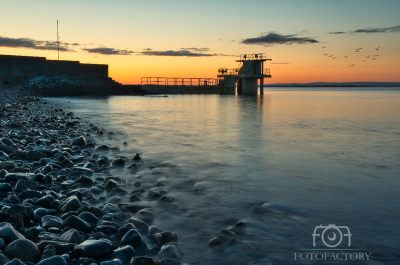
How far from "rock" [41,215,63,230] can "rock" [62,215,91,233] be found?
52mm

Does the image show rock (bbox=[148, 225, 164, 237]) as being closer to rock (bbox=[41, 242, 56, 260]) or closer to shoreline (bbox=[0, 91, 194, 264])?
shoreline (bbox=[0, 91, 194, 264])

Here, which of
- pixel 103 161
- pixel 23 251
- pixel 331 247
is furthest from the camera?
pixel 103 161

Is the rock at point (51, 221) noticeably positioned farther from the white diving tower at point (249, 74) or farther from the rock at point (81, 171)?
the white diving tower at point (249, 74)

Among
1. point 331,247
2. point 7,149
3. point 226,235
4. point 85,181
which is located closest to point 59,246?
point 226,235

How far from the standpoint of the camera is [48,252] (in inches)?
92.4

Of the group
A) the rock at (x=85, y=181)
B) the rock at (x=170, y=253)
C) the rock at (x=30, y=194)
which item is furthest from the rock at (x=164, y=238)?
the rock at (x=85, y=181)

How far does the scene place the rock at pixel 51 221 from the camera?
2.89m

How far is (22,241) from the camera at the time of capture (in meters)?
2.35

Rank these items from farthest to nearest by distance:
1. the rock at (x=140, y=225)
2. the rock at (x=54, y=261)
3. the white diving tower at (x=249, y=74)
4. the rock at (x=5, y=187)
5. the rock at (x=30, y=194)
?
the white diving tower at (x=249, y=74), the rock at (x=5, y=187), the rock at (x=30, y=194), the rock at (x=140, y=225), the rock at (x=54, y=261)

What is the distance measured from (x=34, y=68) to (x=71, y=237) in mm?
54260

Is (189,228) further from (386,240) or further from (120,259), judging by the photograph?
(386,240)

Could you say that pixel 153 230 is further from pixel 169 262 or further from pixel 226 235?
pixel 226 235

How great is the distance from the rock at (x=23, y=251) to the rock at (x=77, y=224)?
0.54 metres

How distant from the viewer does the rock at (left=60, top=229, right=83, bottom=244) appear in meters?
2.60
